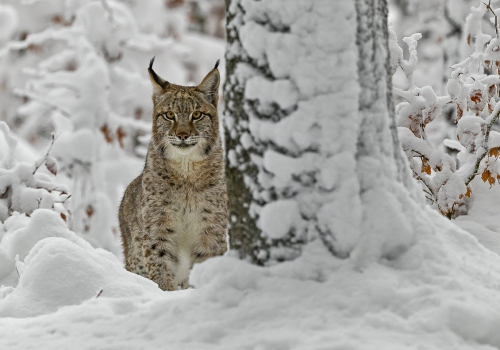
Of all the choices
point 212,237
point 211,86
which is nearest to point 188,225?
point 212,237

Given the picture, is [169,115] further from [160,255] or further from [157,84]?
[160,255]

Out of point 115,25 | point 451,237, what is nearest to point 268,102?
point 451,237

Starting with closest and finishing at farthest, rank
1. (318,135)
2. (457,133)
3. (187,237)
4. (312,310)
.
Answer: (312,310), (318,135), (457,133), (187,237)

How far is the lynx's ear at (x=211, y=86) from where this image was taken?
5152 mm

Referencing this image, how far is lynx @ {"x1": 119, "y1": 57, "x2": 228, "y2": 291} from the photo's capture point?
4.94 metres

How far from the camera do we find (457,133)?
14.8ft

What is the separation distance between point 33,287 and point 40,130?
13.2 metres

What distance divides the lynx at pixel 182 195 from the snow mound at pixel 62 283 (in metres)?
1.69

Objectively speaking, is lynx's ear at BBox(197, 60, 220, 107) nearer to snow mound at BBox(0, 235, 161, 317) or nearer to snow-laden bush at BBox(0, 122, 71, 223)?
snow-laden bush at BBox(0, 122, 71, 223)

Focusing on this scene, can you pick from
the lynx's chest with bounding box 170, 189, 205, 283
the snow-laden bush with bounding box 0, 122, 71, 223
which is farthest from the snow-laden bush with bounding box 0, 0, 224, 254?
the lynx's chest with bounding box 170, 189, 205, 283

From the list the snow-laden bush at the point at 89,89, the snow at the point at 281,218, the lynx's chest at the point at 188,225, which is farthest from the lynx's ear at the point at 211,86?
the snow-laden bush at the point at 89,89

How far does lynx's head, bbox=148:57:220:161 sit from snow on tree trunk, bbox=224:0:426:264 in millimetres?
2281

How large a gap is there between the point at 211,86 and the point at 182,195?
914 millimetres

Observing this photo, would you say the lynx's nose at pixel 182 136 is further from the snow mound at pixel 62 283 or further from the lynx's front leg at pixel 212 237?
the snow mound at pixel 62 283
